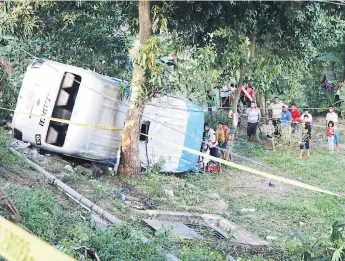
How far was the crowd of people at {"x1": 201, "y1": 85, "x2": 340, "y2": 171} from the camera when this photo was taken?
13.3 metres

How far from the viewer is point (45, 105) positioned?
1112 cm

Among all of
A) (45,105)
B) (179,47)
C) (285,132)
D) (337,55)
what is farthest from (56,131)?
(337,55)

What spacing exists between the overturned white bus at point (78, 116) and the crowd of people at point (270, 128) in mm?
1388

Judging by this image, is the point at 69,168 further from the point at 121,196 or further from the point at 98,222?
the point at 98,222

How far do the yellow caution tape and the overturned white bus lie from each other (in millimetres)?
7515

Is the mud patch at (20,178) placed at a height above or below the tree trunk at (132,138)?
below

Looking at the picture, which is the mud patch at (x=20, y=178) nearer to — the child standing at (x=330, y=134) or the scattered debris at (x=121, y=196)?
the scattered debris at (x=121, y=196)

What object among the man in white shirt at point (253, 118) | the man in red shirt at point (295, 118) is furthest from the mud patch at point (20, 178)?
the man in red shirt at point (295, 118)

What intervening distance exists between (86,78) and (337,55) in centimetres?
965

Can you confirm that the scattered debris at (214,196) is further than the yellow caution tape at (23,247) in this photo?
Yes

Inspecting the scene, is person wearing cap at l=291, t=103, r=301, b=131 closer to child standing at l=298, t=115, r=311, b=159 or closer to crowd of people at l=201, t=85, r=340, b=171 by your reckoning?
crowd of people at l=201, t=85, r=340, b=171

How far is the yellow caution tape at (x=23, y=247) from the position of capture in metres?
2.87

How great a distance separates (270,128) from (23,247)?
13.4 m

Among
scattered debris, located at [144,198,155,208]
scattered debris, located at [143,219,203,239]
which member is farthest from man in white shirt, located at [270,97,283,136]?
scattered debris, located at [143,219,203,239]
